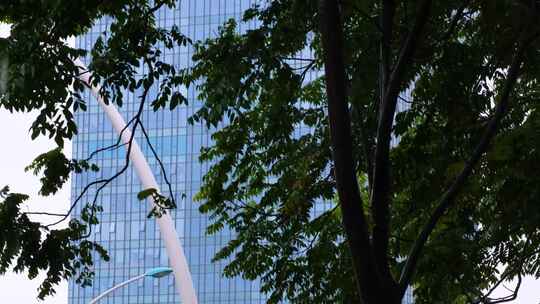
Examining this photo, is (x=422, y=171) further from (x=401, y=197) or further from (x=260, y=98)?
(x=260, y=98)

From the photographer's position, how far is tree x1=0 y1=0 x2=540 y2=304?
732cm

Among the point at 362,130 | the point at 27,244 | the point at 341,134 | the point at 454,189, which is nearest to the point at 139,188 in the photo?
the point at 362,130

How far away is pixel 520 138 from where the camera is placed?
8844 mm

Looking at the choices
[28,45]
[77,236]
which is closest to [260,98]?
[77,236]

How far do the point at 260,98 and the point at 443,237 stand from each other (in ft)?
11.7

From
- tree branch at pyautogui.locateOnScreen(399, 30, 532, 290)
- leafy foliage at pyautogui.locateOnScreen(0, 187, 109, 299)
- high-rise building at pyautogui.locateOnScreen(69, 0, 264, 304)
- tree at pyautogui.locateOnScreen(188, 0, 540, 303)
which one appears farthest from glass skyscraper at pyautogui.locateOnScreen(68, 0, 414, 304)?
tree branch at pyautogui.locateOnScreen(399, 30, 532, 290)

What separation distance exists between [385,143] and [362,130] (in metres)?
2.39

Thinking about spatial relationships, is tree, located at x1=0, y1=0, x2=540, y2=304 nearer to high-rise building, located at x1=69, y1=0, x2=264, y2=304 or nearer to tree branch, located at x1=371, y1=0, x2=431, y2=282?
tree branch, located at x1=371, y1=0, x2=431, y2=282

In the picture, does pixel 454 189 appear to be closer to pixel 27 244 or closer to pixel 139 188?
pixel 27 244

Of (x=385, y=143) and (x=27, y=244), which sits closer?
(x=385, y=143)

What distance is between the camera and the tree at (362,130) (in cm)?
732

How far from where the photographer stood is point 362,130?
383 inches

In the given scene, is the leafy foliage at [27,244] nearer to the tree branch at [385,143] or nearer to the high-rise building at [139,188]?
the tree branch at [385,143]

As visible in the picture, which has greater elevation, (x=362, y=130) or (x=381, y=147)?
(x=362, y=130)
